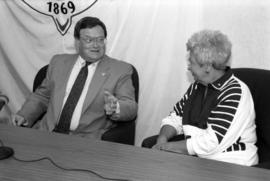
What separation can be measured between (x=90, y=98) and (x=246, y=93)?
1.05 metres

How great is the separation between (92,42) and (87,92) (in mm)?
344

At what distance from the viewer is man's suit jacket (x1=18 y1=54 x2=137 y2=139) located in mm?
2676

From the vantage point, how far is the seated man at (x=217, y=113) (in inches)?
82.0

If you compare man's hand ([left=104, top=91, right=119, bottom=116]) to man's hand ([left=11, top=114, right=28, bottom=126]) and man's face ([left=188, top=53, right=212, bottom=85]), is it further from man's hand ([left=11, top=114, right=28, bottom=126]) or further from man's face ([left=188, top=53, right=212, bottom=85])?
man's hand ([left=11, top=114, right=28, bottom=126])

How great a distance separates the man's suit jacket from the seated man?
Answer: 19.1 inches

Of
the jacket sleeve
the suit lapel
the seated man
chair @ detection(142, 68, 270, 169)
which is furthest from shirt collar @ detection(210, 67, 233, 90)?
the jacket sleeve

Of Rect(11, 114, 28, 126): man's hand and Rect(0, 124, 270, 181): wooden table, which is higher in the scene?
Rect(0, 124, 270, 181): wooden table

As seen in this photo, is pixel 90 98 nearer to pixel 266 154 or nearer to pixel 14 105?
pixel 266 154

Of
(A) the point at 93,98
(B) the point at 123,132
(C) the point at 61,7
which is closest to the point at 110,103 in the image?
(B) the point at 123,132

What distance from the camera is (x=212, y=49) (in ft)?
7.08

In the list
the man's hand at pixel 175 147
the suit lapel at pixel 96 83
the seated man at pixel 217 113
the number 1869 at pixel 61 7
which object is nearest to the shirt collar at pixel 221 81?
the seated man at pixel 217 113

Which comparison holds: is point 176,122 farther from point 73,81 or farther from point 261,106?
point 73,81

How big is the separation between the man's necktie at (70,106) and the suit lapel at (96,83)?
0.27 feet

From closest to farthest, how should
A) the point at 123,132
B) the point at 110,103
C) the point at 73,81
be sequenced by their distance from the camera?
the point at 110,103 < the point at 123,132 < the point at 73,81
